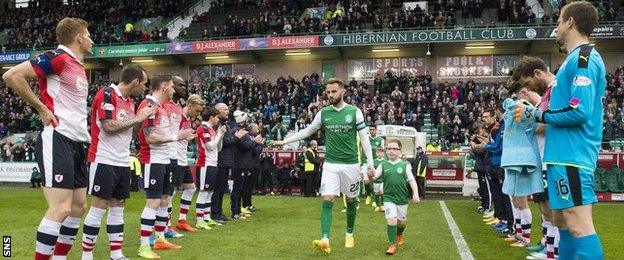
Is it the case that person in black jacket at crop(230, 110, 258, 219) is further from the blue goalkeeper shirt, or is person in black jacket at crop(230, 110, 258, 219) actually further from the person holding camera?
the blue goalkeeper shirt

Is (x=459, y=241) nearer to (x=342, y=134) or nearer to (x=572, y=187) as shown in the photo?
(x=342, y=134)

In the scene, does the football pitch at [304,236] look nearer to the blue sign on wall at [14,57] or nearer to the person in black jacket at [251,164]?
the person in black jacket at [251,164]

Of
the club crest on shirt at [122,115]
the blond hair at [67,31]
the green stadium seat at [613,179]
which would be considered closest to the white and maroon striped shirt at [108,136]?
the club crest on shirt at [122,115]

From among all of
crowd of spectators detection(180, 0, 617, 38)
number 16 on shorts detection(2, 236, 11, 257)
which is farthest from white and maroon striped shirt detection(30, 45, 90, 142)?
crowd of spectators detection(180, 0, 617, 38)

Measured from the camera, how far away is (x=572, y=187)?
13.6 feet

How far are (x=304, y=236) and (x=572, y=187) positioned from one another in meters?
5.94

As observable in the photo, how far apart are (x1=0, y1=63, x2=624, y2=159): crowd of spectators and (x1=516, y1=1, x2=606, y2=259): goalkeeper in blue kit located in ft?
67.0

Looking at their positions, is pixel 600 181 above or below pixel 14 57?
below

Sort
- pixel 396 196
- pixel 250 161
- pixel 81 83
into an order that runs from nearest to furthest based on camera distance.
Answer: pixel 81 83 < pixel 396 196 < pixel 250 161

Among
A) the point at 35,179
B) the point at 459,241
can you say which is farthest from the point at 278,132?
the point at 459,241

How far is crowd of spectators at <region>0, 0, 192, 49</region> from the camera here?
137 feet

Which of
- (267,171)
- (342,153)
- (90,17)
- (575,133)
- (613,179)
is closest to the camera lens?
(575,133)

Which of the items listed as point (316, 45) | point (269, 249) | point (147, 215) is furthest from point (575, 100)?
point (316, 45)

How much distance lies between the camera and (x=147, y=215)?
7.67 metres
